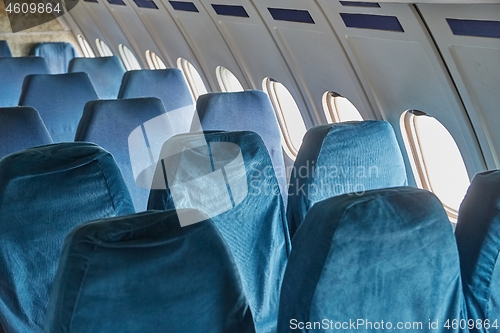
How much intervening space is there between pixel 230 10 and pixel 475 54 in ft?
9.86

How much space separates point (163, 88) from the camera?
537 centimetres

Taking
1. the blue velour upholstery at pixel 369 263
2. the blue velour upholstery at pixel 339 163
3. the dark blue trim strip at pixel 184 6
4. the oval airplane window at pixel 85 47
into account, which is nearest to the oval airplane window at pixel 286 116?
the dark blue trim strip at pixel 184 6

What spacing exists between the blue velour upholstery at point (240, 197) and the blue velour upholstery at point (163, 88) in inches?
113

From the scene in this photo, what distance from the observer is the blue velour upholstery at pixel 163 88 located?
5297 mm

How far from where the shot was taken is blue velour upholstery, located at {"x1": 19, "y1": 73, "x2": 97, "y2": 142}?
4.87 meters

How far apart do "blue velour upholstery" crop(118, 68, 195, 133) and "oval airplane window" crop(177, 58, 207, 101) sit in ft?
8.84

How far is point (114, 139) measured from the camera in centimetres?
361

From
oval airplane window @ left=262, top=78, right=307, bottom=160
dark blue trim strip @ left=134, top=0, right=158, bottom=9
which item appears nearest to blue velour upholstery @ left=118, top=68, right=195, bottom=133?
oval airplane window @ left=262, top=78, right=307, bottom=160

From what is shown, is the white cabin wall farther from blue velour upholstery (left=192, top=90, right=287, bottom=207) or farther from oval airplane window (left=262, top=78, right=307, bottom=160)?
blue velour upholstery (left=192, top=90, right=287, bottom=207)

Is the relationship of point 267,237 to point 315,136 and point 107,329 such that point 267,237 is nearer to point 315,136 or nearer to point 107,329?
point 315,136

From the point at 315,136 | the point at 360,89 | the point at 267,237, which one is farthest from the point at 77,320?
the point at 360,89

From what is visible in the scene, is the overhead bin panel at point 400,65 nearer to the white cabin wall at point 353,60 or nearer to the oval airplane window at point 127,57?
the white cabin wall at point 353,60

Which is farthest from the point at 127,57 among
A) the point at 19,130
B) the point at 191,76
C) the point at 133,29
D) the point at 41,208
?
the point at 41,208

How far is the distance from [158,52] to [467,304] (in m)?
7.24
